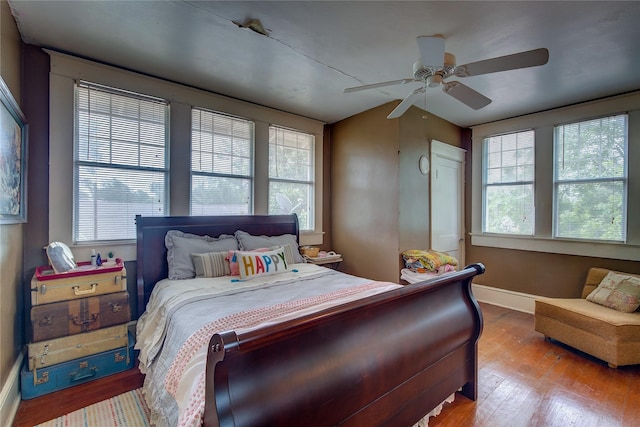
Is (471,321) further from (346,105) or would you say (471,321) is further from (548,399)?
(346,105)

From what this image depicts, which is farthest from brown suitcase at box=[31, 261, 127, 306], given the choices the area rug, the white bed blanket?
the area rug

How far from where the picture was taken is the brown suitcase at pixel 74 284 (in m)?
2.05

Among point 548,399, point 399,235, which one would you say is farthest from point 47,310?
point 548,399

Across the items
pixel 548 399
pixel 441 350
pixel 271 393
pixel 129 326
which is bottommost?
pixel 548 399

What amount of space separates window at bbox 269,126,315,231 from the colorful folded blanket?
4.62 ft

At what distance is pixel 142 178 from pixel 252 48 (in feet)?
5.36

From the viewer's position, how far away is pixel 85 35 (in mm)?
2168

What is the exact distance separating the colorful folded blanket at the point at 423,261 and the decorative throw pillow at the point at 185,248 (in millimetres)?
2038

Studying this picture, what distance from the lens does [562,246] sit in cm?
354

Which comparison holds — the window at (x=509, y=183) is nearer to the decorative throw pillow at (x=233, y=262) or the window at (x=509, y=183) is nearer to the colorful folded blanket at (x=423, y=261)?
the colorful folded blanket at (x=423, y=261)

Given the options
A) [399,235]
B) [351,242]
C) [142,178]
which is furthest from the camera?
[351,242]

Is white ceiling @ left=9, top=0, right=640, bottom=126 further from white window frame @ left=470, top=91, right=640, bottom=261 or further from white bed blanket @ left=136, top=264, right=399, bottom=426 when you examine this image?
white bed blanket @ left=136, top=264, right=399, bottom=426

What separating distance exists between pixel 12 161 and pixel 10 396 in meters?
1.51

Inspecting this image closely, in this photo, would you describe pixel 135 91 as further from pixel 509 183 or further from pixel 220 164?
pixel 509 183
